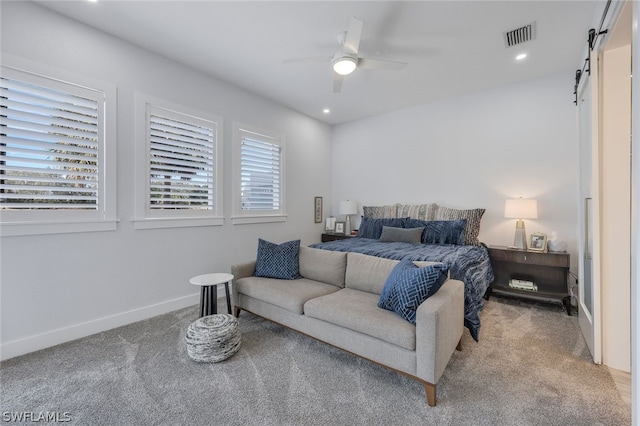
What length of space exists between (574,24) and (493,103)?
1457 mm

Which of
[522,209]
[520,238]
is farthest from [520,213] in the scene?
[520,238]

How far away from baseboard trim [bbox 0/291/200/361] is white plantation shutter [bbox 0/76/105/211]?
108cm

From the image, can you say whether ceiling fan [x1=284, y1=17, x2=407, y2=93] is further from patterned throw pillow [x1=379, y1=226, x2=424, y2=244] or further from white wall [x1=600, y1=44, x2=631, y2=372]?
patterned throw pillow [x1=379, y1=226, x2=424, y2=244]

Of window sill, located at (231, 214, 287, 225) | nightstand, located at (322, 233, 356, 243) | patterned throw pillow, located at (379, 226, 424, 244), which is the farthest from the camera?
nightstand, located at (322, 233, 356, 243)

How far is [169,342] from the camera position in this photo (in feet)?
8.04

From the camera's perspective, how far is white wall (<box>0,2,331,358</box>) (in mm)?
2240

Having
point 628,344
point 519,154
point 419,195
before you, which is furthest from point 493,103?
point 628,344

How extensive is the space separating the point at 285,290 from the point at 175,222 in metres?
1.66

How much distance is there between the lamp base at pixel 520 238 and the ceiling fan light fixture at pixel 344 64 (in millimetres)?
2926

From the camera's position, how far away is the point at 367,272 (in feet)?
8.29

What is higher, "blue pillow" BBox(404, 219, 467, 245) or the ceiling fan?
the ceiling fan

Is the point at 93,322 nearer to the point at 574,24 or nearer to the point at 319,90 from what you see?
the point at 319,90

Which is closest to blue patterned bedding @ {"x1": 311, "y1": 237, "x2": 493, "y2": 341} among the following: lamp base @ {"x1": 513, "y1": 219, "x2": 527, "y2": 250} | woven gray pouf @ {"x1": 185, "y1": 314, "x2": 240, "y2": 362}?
lamp base @ {"x1": 513, "y1": 219, "x2": 527, "y2": 250}

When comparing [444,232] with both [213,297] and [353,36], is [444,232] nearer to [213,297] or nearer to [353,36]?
[353,36]
